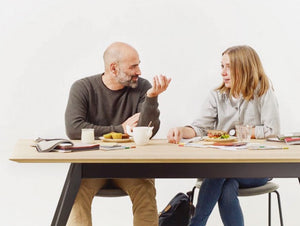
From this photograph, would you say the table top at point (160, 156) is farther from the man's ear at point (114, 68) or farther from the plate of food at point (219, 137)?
the man's ear at point (114, 68)

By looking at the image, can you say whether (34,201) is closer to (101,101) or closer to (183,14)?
(101,101)

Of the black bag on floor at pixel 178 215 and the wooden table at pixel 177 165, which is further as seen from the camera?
the black bag on floor at pixel 178 215

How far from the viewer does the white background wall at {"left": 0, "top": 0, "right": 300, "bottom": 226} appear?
12.9 ft

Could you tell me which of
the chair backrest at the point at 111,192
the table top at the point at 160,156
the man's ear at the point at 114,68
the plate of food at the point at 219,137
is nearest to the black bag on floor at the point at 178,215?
the chair backrest at the point at 111,192

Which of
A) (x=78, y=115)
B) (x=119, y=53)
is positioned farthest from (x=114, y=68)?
(x=78, y=115)

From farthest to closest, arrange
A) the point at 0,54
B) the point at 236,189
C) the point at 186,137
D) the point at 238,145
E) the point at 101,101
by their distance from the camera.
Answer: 1. the point at 0,54
2. the point at 101,101
3. the point at 186,137
4. the point at 236,189
5. the point at 238,145

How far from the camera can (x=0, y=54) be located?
390 centimetres

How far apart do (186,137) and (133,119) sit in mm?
302

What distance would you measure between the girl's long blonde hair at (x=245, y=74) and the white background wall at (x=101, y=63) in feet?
3.04

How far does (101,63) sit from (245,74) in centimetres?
135

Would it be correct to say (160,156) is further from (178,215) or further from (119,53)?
(119,53)

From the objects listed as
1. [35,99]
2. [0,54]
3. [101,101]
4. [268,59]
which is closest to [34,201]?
[35,99]

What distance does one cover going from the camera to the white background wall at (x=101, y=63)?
155 inches

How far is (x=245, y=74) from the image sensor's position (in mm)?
2979
